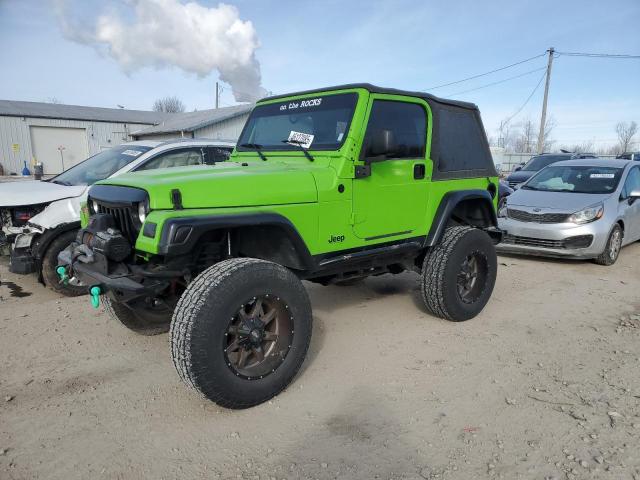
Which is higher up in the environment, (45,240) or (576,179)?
(576,179)

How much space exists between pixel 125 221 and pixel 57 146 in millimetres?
31314

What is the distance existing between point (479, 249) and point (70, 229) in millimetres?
4562

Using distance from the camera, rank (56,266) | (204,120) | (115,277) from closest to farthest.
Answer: (115,277), (56,266), (204,120)

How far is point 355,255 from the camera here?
11.9ft

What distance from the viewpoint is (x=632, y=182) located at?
7.62 m

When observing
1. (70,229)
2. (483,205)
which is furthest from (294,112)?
(70,229)

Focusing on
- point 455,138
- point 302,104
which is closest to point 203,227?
point 302,104

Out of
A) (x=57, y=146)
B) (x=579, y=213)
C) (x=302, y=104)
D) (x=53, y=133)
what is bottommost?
(x=579, y=213)

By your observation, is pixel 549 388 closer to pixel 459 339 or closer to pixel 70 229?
pixel 459 339

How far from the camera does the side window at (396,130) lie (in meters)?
3.50

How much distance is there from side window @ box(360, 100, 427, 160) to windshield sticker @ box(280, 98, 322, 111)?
50cm

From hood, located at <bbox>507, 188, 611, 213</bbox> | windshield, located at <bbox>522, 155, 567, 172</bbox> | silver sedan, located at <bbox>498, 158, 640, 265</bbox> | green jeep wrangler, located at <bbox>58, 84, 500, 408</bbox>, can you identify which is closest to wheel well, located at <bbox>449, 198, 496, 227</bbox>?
green jeep wrangler, located at <bbox>58, 84, 500, 408</bbox>

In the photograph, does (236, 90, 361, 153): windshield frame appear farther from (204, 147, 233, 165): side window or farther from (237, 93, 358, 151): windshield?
(204, 147, 233, 165): side window

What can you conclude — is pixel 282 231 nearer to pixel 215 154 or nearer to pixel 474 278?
pixel 474 278
